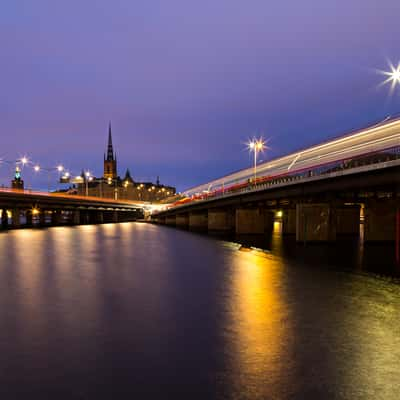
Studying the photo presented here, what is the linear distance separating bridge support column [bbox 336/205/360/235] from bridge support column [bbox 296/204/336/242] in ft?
54.9

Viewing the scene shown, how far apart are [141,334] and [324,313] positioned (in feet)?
23.4

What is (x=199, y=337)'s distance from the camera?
1158 centimetres

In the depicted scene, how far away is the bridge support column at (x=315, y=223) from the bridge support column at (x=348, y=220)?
16748 mm

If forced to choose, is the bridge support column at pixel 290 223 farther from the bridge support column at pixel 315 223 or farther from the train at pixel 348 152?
the bridge support column at pixel 315 223

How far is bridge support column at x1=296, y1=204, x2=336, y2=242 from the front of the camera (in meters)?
42.8

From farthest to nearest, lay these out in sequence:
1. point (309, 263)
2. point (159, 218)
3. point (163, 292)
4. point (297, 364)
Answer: point (159, 218)
point (309, 263)
point (163, 292)
point (297, 364)

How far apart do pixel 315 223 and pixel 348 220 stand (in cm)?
1928

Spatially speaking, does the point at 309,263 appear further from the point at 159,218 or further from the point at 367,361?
the point at 159,218

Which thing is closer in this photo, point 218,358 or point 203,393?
point 203,393

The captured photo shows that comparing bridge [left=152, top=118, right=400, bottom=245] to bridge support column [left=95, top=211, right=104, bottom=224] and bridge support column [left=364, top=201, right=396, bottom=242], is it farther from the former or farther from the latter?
bridge support column [left=95, top=211, right=104, bottom=224]

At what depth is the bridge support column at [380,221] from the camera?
4306 centimetres

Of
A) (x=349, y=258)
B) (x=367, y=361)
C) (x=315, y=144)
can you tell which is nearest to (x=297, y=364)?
(x=367, y=361)

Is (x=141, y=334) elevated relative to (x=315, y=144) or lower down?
lower down

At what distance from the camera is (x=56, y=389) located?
26.5 ft
